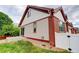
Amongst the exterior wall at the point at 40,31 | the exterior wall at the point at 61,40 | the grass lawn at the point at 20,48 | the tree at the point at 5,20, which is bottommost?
the grass lawn at the point at 20,48

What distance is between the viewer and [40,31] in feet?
9.46

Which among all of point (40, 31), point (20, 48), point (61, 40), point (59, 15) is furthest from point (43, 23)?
point (20, 48)

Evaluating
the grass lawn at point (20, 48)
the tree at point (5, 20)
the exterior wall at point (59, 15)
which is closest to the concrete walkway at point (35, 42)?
the grass lawn at point (20, 48)

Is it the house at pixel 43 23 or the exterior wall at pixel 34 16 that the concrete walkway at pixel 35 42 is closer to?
the house at pixel 43 23

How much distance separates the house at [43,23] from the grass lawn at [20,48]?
0.41ft

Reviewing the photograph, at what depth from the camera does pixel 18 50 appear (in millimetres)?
2838

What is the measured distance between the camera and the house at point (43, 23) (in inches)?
111

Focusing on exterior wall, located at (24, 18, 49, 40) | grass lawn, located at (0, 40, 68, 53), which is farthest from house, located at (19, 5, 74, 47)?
grass lawn, located at (0, 40, 68, 53)

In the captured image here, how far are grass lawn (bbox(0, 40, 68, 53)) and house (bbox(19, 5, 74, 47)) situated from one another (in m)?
0.13

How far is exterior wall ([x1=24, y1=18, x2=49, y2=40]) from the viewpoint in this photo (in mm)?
2844

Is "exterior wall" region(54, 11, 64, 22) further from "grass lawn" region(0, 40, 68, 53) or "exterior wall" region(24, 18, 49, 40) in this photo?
"grass lawn" region(0, 40, 68, 53)

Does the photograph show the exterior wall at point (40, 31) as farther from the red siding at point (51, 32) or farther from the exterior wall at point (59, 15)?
the exterior wall at point (59, 15)

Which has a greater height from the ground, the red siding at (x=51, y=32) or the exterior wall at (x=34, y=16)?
the exterior wall at (x=34, y=16)

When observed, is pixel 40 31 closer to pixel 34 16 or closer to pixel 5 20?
pixel 34 16
